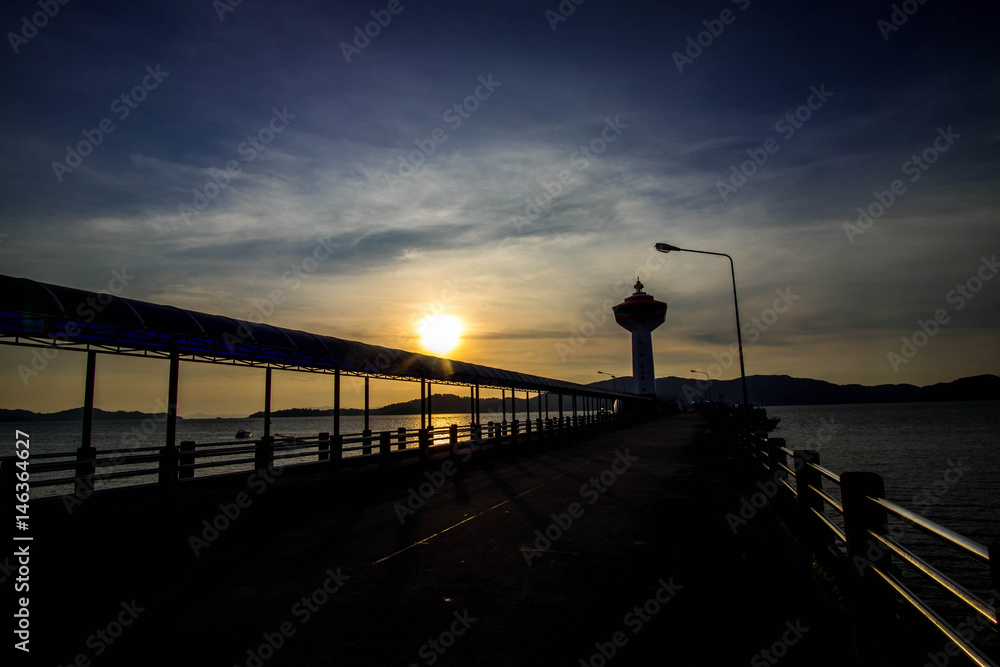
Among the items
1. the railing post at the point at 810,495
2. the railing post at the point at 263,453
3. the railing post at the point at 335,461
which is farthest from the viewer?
the railing post at the point at 263,453

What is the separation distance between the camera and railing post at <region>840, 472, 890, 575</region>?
4117mm

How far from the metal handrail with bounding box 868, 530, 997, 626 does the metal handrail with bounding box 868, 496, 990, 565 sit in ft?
0.57

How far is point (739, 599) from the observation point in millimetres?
5473

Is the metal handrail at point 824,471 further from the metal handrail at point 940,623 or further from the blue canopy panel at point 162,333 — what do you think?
the blue canopy panel at point 162,333

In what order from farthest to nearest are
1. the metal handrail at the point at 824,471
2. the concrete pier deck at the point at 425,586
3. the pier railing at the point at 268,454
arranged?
the pier railing at the point at 268,454 → the metal handrail at the point at 824,471 → the concrete pier deck at the point at 425,586
